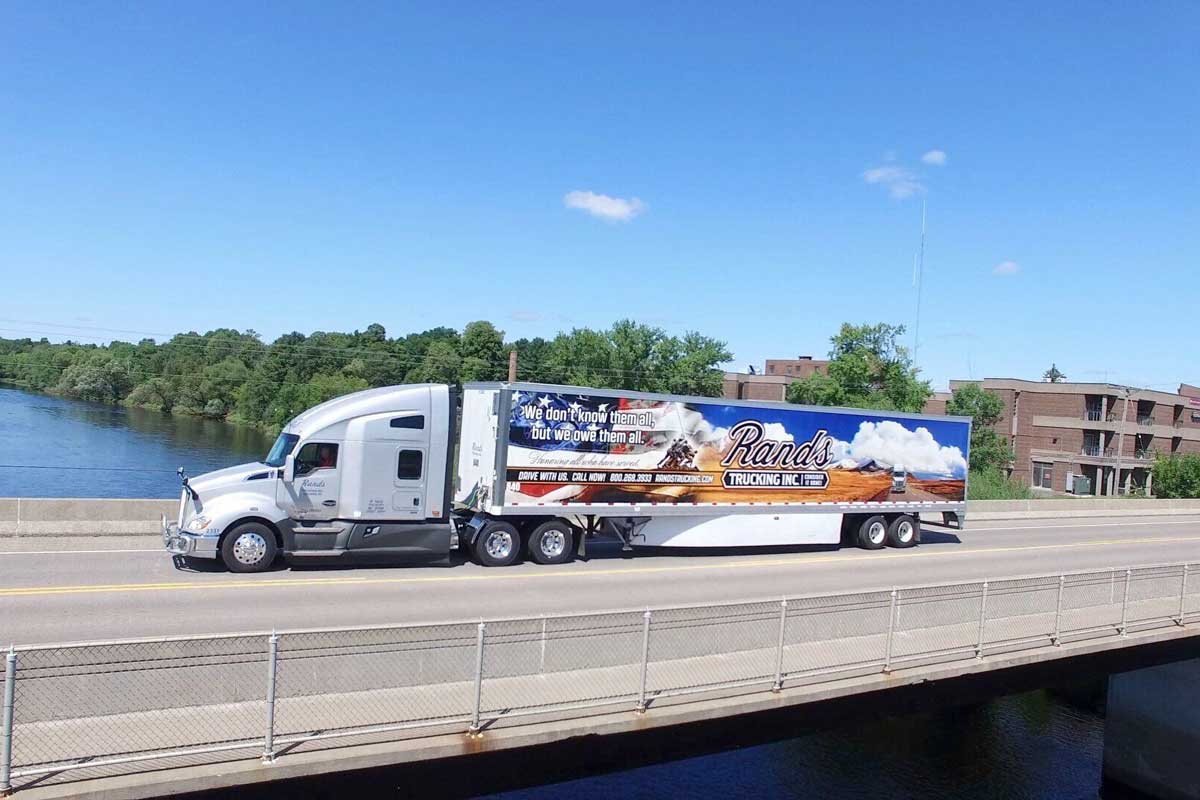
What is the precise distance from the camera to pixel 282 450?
16703 millimetres

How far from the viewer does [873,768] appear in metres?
19.7

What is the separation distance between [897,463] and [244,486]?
15.5 m

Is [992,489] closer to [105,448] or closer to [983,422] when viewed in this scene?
[983,422]

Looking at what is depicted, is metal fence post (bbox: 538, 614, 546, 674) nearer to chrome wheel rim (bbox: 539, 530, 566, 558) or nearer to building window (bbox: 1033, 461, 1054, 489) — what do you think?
chrome wheel rim (bbox: 539, 530, 566, 558)

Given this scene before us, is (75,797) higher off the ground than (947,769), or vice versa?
(75,797)

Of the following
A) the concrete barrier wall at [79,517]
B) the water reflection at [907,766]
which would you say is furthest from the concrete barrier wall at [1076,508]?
the concrete barrier wall at [79,517]

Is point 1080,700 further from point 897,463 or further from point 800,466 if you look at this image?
point 800,466

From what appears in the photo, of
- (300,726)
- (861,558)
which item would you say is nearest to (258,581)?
(300,726)

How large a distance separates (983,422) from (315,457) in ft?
216

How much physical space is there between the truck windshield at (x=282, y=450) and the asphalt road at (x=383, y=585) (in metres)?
1.96

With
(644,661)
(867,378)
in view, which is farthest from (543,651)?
(867,378)

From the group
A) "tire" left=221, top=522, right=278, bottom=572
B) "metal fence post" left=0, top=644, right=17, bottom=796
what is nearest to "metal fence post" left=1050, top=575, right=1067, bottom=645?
"metal fence post" left=0, top=644, right=17, bottom=796

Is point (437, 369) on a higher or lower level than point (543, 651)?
higher

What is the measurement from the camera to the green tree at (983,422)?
A: 69.0m
